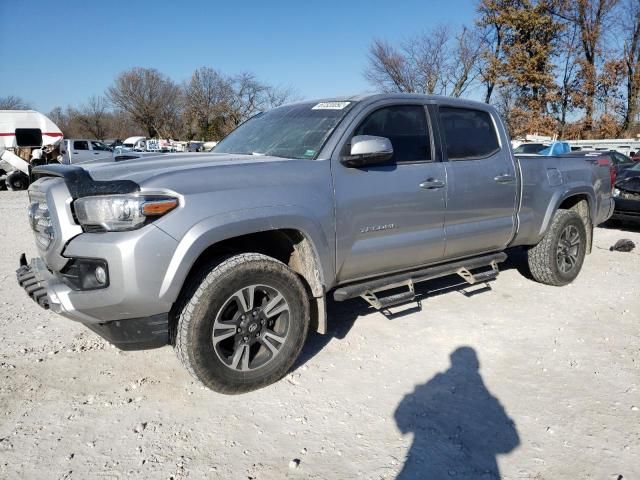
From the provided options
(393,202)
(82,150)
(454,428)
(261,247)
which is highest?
(82,150)

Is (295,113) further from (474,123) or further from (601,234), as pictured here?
(601,234)

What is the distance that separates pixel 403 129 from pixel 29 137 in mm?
24298

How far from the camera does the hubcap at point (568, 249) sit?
5.18 meters

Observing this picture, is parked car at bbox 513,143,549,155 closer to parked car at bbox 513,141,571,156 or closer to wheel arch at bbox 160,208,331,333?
parked car at bbox 513,141,571,156

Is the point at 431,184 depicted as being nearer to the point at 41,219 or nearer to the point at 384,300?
the point at 384,300

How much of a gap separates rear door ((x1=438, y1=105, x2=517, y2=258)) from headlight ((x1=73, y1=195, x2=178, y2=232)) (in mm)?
2384

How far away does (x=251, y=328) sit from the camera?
2.94 m

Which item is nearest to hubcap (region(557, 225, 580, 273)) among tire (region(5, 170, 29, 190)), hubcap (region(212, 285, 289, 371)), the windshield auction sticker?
the windshield auction sticker

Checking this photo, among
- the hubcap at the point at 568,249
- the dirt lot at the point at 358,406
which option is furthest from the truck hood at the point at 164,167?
the hubcap at the point at 568,249

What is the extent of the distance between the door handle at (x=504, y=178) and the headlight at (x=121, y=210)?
3.03 meters

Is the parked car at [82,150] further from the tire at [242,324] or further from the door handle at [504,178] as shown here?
the tire at [242,324]

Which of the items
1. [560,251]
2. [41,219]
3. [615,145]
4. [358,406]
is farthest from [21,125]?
[615,145]

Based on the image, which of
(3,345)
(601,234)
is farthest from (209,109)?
(3,345)

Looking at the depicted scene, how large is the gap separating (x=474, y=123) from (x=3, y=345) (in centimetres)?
440
